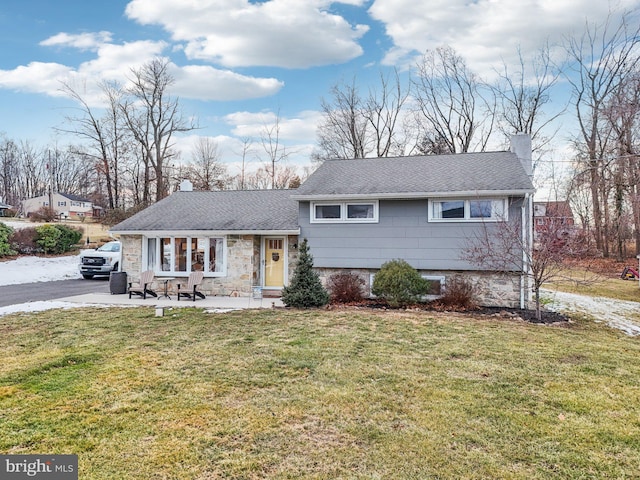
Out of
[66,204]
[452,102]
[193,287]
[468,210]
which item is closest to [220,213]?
[193,287]

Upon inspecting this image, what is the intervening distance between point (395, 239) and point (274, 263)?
14.5ft

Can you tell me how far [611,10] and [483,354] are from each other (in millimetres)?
22540

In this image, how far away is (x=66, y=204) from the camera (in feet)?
167

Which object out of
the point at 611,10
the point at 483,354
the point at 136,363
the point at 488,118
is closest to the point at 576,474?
the point at 483,354

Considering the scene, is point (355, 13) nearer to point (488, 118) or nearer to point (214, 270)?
point (214, 270)

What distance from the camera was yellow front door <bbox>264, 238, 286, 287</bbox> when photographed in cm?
1355

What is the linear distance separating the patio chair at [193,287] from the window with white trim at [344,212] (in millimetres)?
4111

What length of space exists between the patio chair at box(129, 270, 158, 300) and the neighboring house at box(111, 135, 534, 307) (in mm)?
579

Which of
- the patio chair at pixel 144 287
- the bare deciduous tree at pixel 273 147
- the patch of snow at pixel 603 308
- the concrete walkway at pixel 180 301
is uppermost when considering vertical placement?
the bare deciduous tree at pixel 273 147

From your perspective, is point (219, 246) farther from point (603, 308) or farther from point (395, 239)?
point (603, 308)

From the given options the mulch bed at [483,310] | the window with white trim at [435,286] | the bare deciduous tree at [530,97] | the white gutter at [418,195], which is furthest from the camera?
the bare deciduous tree at [530,97]

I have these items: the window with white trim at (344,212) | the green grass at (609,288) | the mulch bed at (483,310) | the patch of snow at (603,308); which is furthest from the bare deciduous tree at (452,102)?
the mulch bed at (483,310)

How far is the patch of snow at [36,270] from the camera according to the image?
17203 millimetres

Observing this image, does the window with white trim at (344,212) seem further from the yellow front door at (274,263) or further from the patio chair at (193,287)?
the patio chair at (193,287)
